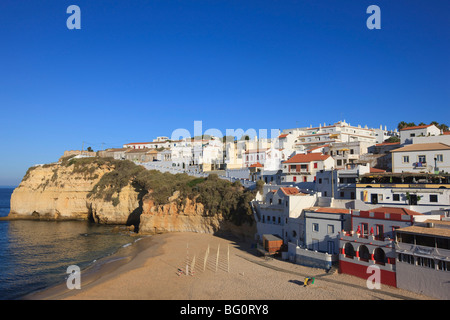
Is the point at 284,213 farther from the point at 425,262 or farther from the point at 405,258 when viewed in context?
the point at 425,262

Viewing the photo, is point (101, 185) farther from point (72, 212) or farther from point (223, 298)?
point (223, 298)

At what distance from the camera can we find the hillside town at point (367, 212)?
2058 centimetres

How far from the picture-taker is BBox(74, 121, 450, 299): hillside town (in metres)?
20.6

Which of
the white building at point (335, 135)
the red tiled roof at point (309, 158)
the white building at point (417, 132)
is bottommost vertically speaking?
the red tiled roof at point (309, 158)

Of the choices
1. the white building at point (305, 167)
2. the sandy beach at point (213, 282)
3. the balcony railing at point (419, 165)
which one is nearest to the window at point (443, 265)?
the sandy beach at point (213, 282)

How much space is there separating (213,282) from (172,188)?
25.9 metres

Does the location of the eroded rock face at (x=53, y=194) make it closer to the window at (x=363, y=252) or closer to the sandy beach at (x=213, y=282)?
the sandy beach at (x=213, y=282)

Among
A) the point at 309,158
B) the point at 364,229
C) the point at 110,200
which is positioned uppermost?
the point at 309,158

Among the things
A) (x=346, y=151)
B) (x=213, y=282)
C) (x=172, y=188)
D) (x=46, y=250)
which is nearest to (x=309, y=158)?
(x=346, y=151)

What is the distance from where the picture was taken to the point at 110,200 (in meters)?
59.8

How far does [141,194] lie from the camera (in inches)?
2287

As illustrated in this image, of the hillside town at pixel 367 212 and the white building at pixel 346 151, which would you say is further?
the white building at pixel 346 151

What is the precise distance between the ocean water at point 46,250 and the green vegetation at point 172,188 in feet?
24.2
